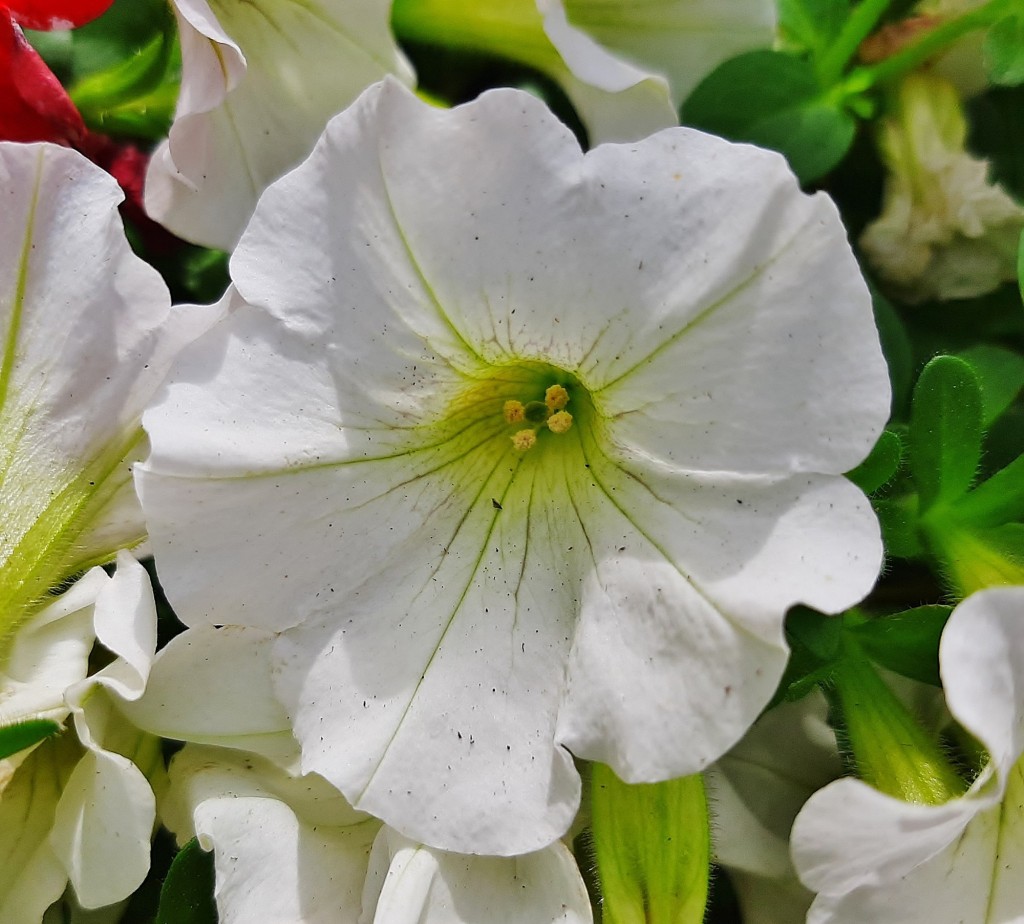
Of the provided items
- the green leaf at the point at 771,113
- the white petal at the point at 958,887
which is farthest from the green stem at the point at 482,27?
the white petal at the point at 958,887

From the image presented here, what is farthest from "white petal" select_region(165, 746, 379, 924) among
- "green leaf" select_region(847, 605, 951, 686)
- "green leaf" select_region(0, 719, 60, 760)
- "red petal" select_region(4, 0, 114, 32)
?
"red petal" select_region(4, 0, 114, 32)

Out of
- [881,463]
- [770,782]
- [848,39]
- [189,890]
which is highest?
[848,39]

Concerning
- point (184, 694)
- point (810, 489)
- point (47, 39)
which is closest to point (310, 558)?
point (184, 694)

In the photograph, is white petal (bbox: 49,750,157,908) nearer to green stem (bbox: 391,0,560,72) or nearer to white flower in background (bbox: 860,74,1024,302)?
green stem (bbox: 391,0,560,72)

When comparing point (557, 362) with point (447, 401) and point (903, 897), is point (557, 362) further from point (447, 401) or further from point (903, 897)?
point (903, 897)

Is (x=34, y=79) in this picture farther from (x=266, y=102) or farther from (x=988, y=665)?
(x=988, y=665)

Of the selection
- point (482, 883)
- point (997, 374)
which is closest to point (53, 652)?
point (482, 883)
